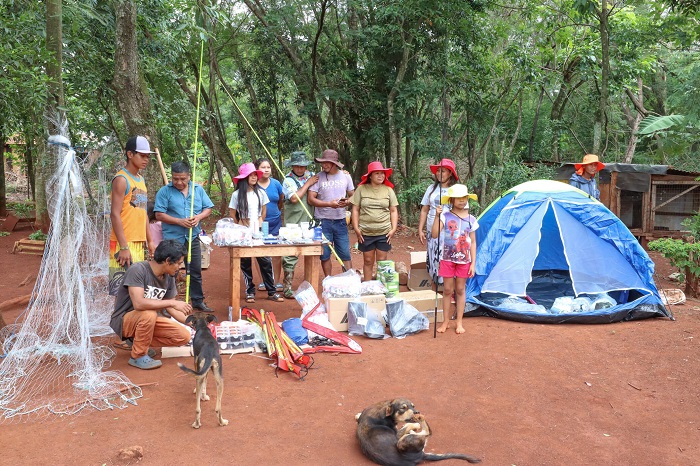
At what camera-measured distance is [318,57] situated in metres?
13.0

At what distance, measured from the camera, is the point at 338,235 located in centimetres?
650

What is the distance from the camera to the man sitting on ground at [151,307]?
413 centimetres

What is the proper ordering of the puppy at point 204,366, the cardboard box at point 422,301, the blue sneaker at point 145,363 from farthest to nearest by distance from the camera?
the cardboard box at point 422,301 < the blue sneaker at point 145,363 < the puppy at point 204,366

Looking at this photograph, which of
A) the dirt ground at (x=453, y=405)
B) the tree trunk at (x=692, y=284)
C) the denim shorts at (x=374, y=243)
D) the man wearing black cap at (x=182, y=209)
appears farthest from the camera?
the tree trunk at (x=692, y=284)

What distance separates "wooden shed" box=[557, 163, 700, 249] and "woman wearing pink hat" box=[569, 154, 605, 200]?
5.26m

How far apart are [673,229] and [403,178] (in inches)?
237

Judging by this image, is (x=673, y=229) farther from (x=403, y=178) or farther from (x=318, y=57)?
(x=318, y=57)

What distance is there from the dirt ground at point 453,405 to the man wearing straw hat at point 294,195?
1.78 m

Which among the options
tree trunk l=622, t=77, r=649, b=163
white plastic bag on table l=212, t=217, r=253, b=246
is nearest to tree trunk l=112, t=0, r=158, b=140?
Result: white plastic bag on table l=212, t=217, r=253, b=246

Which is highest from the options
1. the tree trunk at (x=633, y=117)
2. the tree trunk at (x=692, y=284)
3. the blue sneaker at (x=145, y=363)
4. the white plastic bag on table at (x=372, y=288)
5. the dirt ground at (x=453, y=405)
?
the tree trunk at (x=633, y=117)

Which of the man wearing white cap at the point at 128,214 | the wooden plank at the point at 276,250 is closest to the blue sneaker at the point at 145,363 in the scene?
the man wearing white cap at the point at 128,214

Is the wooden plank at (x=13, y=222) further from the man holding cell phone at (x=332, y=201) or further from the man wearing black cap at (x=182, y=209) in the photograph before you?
the man holding cell phone at (x=332, y=201)

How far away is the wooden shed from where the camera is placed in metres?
12.2

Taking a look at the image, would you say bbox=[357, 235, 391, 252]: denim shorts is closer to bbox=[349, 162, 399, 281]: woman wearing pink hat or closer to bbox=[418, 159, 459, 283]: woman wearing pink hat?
bbox=[349, 162, 399, 281]: woman wearing pink hat
